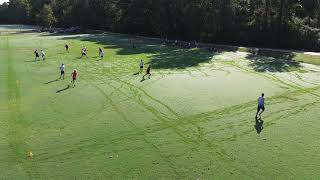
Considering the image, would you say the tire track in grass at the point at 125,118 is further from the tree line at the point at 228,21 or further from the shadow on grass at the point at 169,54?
the tree line at the point at 228,21

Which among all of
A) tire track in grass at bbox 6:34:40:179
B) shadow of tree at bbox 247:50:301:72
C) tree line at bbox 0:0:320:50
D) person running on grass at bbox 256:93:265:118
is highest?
tree line at bbox 0:0:320:50

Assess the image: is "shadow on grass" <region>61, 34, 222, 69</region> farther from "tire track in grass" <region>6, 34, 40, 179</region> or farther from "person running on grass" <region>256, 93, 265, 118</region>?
"person running on grass" <region>256, 93, 265, 118</region>

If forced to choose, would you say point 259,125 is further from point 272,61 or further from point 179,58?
point 179,58

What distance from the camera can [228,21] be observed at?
61469mm

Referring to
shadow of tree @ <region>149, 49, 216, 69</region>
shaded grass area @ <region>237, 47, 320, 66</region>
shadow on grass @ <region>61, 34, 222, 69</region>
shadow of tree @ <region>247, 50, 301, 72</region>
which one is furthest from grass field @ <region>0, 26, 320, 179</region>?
shaded grass area @ <region>237, 47, 320, 66</region>

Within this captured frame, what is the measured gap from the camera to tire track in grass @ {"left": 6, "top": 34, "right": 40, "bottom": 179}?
57.7 ft

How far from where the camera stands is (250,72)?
38594 millimetres

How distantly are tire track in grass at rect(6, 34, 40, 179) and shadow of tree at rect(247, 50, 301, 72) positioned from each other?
77.8 feet

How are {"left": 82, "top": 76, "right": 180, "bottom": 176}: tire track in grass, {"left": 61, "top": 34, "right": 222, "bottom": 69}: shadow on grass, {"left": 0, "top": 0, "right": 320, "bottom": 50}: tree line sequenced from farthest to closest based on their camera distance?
{"left": 0, "top": 0, "right": 320, "bottom": 50}: tree line → {"left": 61, "top": 34, "right": 222, "bottom": 69}: shadow on grass → {"left": 82, "top": 76, "right": 180, "bottom": 176}: tire track in grass

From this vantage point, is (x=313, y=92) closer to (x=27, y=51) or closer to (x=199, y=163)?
(x=199, y=163)

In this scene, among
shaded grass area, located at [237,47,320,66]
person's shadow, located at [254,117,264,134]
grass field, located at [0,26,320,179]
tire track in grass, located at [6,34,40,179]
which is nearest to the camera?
grass field, located at [0,26,320,179]

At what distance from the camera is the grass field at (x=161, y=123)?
1748 cm

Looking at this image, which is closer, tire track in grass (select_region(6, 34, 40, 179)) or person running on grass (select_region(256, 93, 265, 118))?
tire track in grass (select_region(6, 34, 40, 179))

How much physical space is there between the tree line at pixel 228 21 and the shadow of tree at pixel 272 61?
7.03 m
